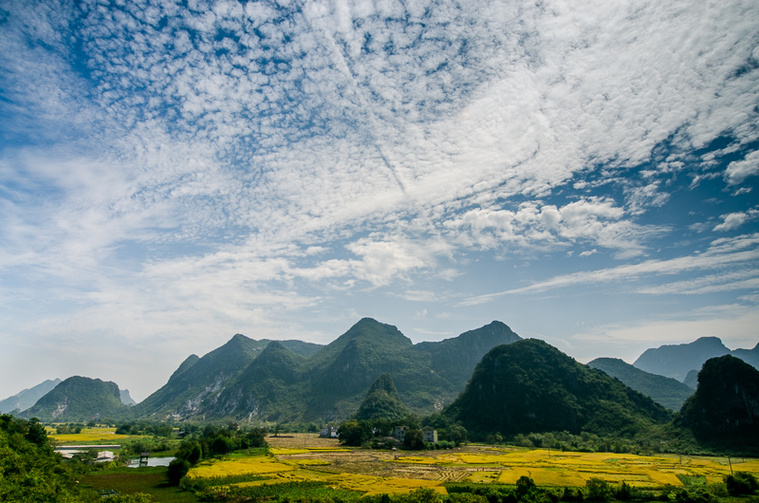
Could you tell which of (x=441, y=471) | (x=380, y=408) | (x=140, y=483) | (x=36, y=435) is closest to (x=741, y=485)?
(x=441, y=471)

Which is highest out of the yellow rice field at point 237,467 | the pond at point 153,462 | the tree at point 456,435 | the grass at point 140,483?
the grass at point 140,483

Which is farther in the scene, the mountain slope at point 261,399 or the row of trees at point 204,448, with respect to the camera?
the mountain slope at point 261,399

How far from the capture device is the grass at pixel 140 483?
114 feet

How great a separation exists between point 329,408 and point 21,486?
16038 cm

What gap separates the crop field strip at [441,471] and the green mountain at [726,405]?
19371 millimetres

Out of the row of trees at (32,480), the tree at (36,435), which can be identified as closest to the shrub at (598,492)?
the row of trees at (32,480)

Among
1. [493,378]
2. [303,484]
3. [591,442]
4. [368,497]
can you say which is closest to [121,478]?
[303,484]

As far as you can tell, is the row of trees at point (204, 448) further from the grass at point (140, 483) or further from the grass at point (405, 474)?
the grass at point (140, 483)

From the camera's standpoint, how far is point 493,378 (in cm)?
11775

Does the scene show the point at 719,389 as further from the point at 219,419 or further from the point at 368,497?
the point at 219,419

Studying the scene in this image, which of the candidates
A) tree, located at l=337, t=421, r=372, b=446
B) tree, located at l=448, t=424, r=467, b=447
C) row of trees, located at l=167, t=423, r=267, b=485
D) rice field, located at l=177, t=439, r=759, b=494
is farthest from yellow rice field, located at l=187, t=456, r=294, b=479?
tree, located at l=448, t=424, r=467, b=447

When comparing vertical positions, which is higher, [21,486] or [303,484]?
[21,486]

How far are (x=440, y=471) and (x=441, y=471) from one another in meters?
0.12

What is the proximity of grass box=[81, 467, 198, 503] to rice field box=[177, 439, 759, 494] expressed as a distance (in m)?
3.93
